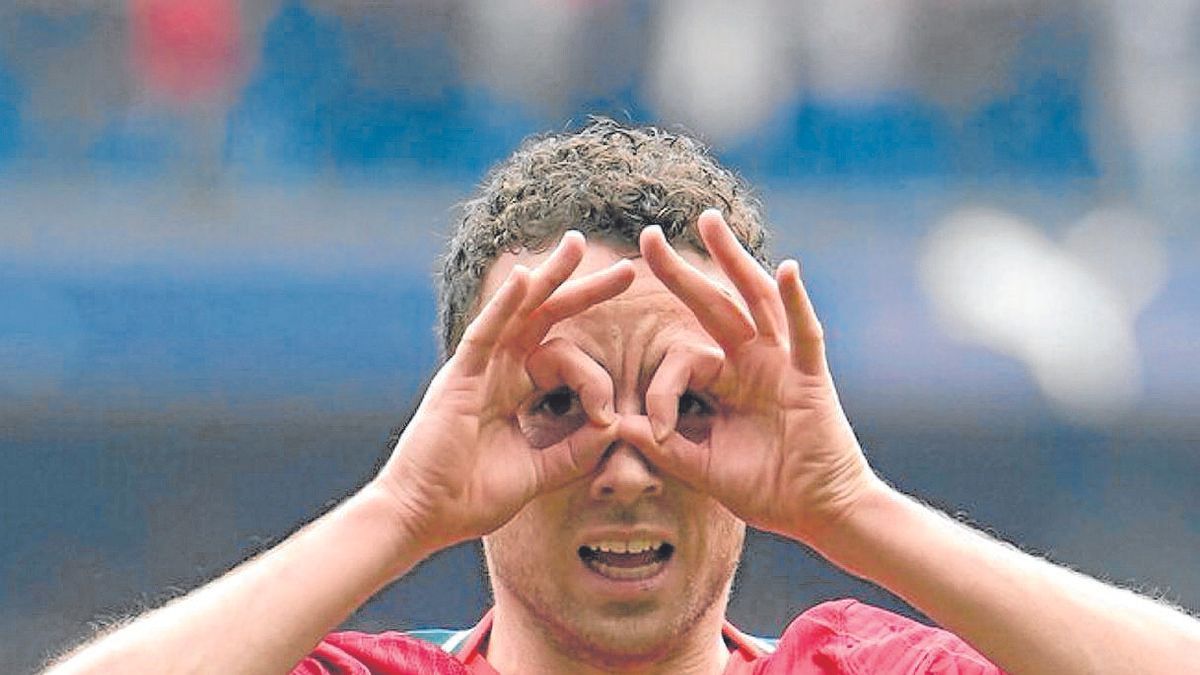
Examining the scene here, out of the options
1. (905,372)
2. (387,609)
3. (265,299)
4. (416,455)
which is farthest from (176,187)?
(416,455)

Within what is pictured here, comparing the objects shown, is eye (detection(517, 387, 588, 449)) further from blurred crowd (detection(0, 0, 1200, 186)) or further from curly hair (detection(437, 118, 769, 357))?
blurred crowd (detection(0, 0, 1200, 186))

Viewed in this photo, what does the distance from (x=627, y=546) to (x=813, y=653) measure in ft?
0.94

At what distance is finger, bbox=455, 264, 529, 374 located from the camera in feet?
7.38

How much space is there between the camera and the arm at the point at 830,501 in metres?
2.28

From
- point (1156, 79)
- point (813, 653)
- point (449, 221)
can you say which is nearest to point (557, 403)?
point (813, 653)

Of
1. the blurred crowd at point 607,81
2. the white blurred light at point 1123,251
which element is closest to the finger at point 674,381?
the blurred crowd at point 607,81

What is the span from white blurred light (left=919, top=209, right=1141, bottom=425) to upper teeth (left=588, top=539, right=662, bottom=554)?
435 cm

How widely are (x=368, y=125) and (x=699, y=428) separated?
4794 millimetres

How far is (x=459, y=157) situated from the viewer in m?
6.95

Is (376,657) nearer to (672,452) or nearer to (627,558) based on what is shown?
(627,558)

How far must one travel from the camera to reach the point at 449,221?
671 centimetres

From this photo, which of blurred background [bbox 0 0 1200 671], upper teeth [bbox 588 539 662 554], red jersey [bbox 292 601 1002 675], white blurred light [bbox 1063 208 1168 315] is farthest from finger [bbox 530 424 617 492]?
white blurred light [bbox 1063 208 1168 315]

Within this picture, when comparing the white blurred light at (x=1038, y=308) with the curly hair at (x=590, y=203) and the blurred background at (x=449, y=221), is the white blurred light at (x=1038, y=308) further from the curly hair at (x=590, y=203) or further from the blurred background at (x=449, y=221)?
the curly hair at (x=590, y=203)

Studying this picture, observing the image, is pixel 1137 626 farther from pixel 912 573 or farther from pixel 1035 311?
pixel 1035 311
